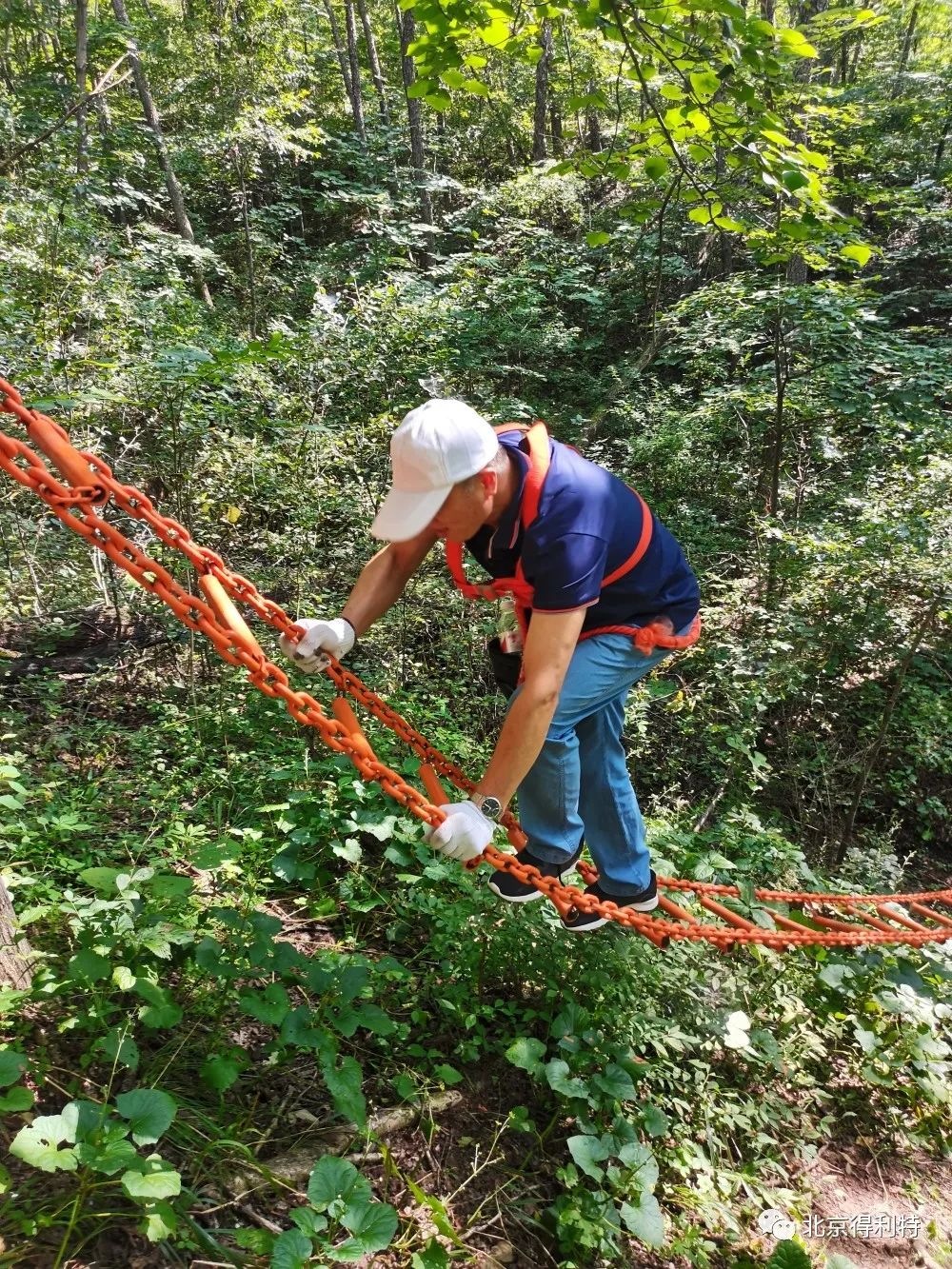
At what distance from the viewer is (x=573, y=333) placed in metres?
9.02

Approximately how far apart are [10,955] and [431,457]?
168 centimetres

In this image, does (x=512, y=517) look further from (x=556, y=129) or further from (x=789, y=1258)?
(x=556, y=129)

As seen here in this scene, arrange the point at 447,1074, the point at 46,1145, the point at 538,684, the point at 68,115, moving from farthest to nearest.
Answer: the point at 68,115
the point at 447,1074
the point at 538,684
the point at 46,1145

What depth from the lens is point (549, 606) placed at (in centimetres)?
183

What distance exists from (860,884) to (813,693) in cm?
134

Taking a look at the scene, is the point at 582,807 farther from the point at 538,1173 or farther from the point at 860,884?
the point at 860,884

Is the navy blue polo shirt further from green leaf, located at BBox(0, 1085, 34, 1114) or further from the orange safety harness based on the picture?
green leaf, located at BBox(0, 1085, 34, 1114)

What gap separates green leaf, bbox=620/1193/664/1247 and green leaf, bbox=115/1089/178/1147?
1.22 meters

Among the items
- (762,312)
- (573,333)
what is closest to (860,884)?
(762,312)

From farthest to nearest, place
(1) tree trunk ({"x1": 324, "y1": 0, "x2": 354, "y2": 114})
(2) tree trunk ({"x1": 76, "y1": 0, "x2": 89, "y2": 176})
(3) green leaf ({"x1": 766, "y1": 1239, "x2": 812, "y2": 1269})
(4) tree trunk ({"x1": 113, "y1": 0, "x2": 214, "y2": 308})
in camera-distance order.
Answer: (1) tree trunk ({"x1": 324, "y1": 0, "x2": 354, "y2": 114}) < (4) tree trunk ({"x1": 113, "y1": 0, "x2": 214, "y2": 308}) < (2) tree trunk ({"x1": 76, "y1": 0, "x2": 89, "y2": 176}) < (3) green leaf ({"x1": 766, "y1": 1239, "x2": 812, "y2": 1269})

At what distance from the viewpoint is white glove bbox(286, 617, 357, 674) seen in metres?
2.14

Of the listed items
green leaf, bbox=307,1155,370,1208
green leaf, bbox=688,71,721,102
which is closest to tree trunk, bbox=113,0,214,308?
green leaf, bbox=688,71,721,102

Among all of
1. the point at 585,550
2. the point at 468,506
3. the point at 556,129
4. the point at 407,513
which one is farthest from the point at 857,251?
the point at 556,129

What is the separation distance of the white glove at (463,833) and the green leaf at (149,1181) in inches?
33.5
